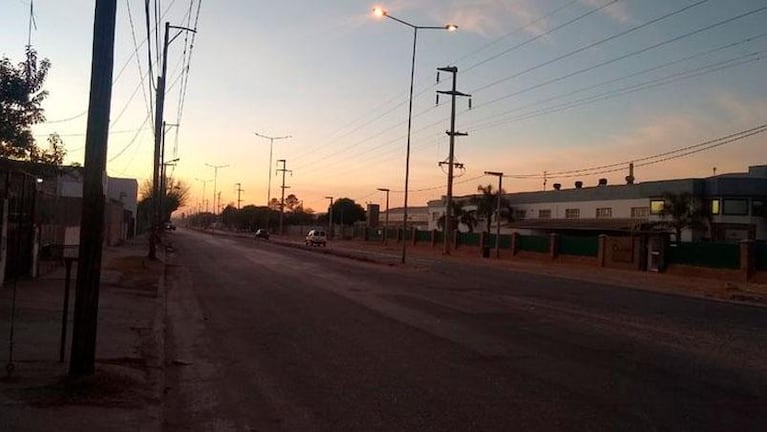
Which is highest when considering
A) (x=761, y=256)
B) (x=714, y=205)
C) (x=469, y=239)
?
(x=714, y=205)

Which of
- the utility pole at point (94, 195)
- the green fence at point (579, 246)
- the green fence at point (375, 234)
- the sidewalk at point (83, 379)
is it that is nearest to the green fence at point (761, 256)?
the green fence at point (579, 246)

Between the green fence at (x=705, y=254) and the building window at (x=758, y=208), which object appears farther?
the building window at (x=758, y=208)

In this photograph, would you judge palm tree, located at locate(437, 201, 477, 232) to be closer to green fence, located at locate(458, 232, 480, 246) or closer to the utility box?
green fence, located at locate(458, 232, 480, 246)

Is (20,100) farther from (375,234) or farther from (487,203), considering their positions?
(375,234)

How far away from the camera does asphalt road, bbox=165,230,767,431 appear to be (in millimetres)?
7321

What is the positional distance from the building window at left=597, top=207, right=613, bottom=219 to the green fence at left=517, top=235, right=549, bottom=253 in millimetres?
23609

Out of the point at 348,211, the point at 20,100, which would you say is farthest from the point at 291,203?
the point at 20,100

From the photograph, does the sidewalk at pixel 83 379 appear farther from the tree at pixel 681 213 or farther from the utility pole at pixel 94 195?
the tree at pixel 681 213

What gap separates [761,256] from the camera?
3709cm

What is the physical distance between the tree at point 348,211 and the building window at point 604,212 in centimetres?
7961

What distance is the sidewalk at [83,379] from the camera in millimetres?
6551

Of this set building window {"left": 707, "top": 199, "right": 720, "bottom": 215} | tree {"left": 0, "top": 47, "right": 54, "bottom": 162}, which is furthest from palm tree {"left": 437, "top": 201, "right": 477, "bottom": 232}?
tree {"left": 0, "top": 47, "right": 54, "bottom": 162}

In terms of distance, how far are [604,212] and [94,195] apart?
77.1m

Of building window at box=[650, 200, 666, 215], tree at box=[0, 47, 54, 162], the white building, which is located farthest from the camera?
building window at box=[650, 200, 666, 215]
